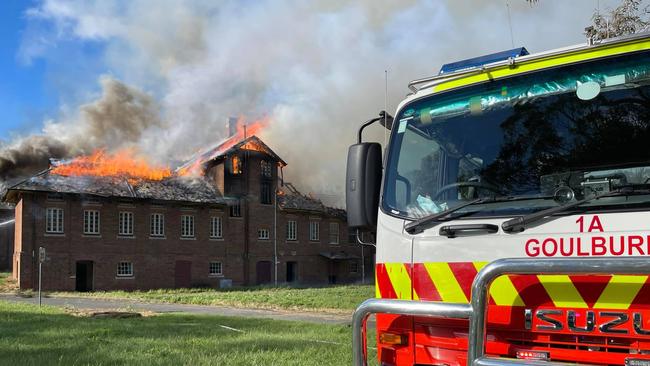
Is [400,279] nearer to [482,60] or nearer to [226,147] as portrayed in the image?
[482,60]

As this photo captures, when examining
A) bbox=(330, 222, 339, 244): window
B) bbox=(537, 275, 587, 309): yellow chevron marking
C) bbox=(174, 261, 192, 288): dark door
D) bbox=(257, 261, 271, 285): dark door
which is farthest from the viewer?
bbox=(330, 222, 339, 244): window

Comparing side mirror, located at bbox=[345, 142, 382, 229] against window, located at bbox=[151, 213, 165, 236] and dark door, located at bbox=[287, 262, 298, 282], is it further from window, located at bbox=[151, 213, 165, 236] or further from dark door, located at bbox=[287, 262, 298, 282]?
dark door, located at bbox=[287, 262, 298, 282]

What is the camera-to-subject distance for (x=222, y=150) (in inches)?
1613

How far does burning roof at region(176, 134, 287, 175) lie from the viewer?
4075 cm

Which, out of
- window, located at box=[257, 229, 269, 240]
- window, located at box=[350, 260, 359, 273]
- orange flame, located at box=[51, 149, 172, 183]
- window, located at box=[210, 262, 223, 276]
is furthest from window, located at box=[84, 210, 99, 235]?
window, located at box=[350, 260, 359, 273]

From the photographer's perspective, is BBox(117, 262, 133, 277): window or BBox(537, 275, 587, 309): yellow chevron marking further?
BBox(117, 262, 133, 277): window

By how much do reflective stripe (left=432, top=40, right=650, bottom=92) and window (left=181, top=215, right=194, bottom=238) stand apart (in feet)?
119

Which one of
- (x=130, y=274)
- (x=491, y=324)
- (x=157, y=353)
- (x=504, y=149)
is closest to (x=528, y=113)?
(x=504, y=149)

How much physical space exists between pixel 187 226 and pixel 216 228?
214 centimetres

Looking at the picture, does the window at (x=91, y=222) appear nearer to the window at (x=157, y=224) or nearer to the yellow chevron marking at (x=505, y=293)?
the window at (x=157, y=224)

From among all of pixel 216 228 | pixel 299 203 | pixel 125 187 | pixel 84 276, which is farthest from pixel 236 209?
pixel 84 276

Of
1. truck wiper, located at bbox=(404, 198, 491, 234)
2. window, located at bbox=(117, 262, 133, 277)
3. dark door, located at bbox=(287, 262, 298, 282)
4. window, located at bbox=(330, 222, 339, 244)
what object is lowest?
dark door, located at bbox=(287, 262, 298, 282)

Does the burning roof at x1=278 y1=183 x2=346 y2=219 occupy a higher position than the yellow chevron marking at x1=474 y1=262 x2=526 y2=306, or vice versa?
the burning roof at x1=278 y1=183 x2=346 y2=219

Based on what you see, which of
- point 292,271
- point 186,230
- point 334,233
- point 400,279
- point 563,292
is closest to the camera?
point 563,292
